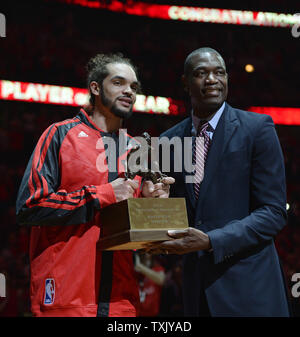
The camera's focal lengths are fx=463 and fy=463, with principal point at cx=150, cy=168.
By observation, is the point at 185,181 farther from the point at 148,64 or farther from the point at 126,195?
the point at 148,64

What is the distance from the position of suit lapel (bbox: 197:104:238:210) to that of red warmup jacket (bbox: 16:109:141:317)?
47 cm

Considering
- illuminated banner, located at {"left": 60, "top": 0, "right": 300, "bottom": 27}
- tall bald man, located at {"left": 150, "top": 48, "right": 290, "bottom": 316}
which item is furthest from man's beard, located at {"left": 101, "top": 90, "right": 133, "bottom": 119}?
illuminated banner, located at {"left": 60, "top": 0, "right": 300, "bottom": 27}

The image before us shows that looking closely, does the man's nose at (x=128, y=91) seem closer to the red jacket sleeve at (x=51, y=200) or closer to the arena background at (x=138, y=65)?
the red jacket sleeve at (x=51, y=200)

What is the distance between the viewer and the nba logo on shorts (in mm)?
2062

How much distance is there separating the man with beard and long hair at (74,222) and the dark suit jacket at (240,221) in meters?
0.26

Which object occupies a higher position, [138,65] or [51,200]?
[138,65]

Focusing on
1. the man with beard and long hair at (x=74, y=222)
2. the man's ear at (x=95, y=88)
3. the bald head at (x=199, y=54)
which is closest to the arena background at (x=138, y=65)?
the man's ear at (x=95, y=88)

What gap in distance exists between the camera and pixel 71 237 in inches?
84.6

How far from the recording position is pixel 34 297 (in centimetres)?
212

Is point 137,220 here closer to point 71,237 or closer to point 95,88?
point 71,237

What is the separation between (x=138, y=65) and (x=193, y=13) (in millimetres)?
1833

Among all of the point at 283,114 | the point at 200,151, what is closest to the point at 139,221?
the point at 200,151

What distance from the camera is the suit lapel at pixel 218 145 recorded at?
7.54 ft
